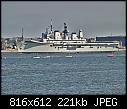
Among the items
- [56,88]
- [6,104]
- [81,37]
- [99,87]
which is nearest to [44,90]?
[56,88]

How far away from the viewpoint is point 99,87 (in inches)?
506

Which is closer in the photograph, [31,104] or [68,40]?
[31,104]

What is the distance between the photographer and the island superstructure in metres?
56.2

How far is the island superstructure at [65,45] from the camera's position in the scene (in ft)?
184

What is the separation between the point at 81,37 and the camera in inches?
2490

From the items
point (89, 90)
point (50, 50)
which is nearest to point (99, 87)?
point (89, 90)

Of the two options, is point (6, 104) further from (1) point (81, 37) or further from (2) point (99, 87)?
(1) point (81, 37)

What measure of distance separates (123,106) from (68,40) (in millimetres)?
53814

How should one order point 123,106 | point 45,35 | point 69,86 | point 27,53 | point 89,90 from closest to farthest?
point 123,106 < point 89,90 < point 69,86 < point 27,53 < point 45,35

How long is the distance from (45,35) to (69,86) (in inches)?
2050

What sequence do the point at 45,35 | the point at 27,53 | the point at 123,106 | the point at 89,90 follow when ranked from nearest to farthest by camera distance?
the point at 123,106
the point at 89,90
the point at 27,53
the point at 45,35

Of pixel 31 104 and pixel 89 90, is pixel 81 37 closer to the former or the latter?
pixel 89 90

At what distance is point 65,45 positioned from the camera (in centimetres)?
5634

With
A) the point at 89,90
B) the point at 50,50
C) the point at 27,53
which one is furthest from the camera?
the point at 27,53
